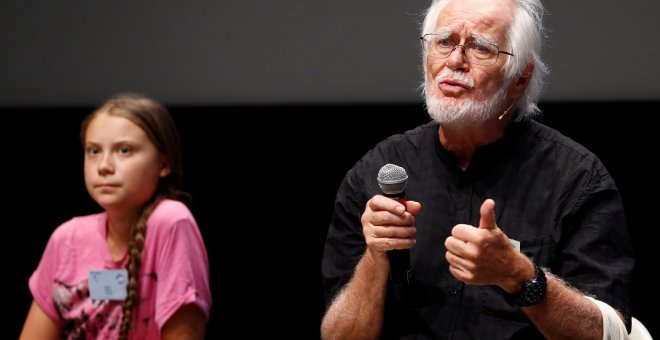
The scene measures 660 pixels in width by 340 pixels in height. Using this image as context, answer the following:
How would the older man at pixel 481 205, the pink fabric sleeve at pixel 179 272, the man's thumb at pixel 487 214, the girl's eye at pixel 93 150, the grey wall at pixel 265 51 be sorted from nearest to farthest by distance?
the man's thumb at pixel 487 214 → the older man at pixel 481 205 → the pink fabric sleeve at pixel 179 272 → the girl's eye at pixel 93 150 → the grey wall at pixel 265 51

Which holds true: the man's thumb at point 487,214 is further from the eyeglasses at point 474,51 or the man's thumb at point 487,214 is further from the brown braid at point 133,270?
the brown braid at point 133,270

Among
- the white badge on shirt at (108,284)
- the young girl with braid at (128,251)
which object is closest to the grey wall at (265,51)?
the young girl with braid at (128,251)

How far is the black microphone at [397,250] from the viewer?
2217 mm

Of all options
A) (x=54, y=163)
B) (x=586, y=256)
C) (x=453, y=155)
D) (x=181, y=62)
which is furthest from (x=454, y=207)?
(x=54, y=163)

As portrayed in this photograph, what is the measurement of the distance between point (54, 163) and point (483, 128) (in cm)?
188

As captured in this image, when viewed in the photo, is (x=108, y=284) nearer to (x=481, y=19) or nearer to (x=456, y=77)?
(x=456, y=77)

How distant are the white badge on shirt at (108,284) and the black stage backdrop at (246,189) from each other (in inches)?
33.8

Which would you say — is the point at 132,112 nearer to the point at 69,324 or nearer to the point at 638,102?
the point at 69,324

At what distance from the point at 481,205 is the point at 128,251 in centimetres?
110

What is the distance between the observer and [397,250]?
92.8 inches

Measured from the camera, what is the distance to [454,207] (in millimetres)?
2605

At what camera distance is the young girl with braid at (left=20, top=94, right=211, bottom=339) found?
115 inches

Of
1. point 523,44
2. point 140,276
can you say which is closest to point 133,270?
point 140,276

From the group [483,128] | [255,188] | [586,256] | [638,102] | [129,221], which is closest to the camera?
[586,256]
